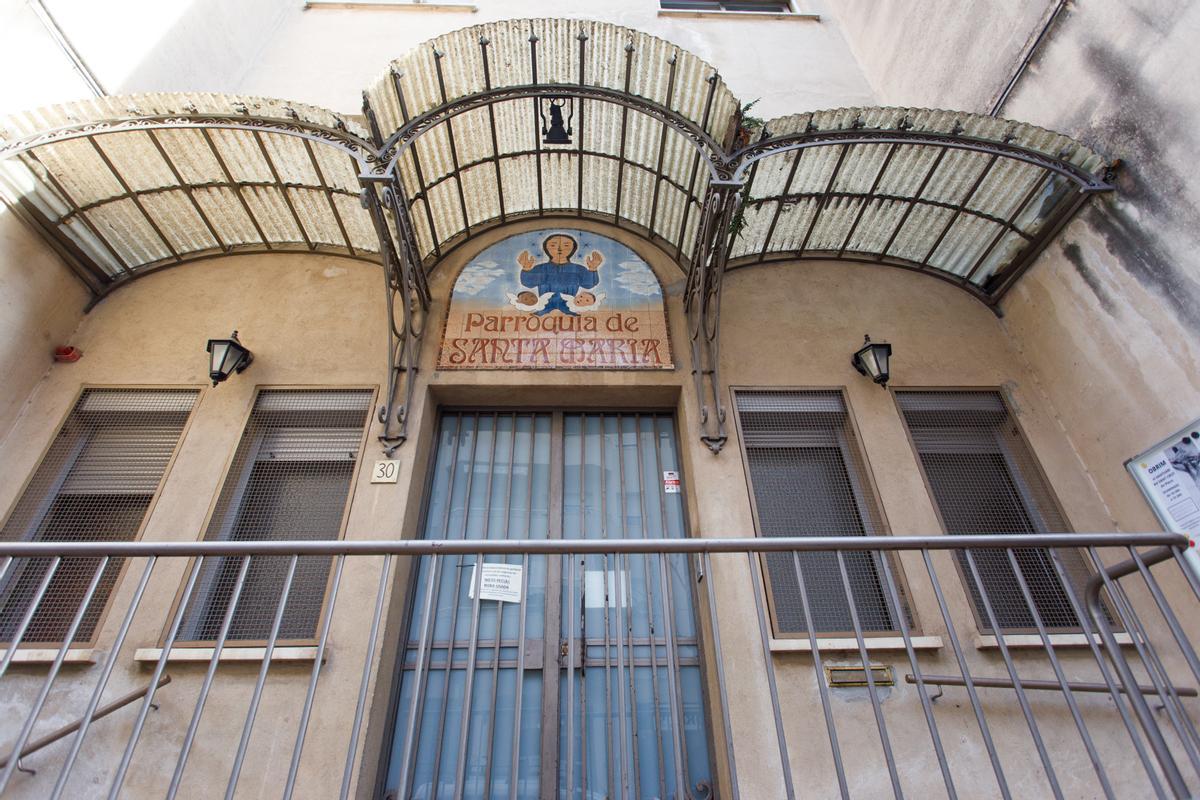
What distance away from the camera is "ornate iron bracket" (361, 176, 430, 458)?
208 inches

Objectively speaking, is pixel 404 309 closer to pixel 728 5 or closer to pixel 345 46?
pixel 345 46

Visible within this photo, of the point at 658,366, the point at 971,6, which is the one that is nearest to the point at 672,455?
the point at 658,366

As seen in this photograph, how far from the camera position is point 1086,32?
5473mm

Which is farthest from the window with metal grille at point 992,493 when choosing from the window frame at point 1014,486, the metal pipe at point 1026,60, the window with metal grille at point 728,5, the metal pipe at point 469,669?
the window with metal grille at point 728,5

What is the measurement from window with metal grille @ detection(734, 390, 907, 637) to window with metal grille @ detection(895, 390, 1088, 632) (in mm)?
631

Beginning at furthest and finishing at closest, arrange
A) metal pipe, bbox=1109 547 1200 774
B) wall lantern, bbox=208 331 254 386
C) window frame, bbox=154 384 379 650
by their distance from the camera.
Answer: wall lantern, bbox=208 331 254 386 < window frame, bbox=154 384 379 650 < metal pipe, bbox=1109 547 1200 774

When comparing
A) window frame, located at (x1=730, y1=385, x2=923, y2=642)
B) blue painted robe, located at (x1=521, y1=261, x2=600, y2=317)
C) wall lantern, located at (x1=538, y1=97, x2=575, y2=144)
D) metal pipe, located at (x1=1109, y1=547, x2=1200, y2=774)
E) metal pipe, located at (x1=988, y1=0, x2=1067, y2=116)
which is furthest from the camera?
blue painted robe, located at (x1=521, y1=261, x2=600, y2=317)

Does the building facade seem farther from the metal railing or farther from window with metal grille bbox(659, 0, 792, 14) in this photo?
window with metal grille bbox(659, 0, 792, 14)

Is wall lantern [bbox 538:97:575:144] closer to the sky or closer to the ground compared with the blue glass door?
closer to the sky

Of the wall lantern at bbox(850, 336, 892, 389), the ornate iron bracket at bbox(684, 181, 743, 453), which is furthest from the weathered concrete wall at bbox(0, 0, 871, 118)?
the wall lantern at bbox(850, 336, 892, 389)

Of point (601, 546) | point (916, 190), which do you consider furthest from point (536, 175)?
point (601, 546)

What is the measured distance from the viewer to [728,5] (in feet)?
34.7

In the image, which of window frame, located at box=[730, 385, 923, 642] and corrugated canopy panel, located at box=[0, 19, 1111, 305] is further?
corrugated canopy panel, located at box=[0, 19, 1111, 305]

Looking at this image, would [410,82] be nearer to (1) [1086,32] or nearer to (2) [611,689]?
(2) [611,689]
